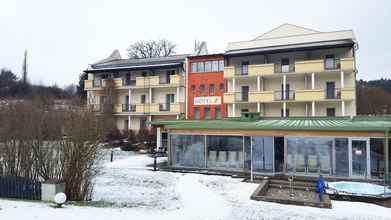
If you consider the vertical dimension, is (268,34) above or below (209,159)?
above

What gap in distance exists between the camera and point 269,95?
105 feet

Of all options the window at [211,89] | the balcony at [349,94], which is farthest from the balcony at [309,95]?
the window at [211,89]

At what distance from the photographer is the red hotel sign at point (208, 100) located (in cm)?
3547

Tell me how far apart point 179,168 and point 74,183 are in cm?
951

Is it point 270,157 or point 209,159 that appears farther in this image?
point 209,159

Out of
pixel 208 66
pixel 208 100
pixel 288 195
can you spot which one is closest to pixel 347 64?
pixel 208 66

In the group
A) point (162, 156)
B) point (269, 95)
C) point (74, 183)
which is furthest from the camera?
point (269, 95)

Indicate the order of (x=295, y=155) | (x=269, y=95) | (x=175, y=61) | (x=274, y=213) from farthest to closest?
(x=175, y=61) → (x=269, y=95) → (x=295, y=155) → (x=274, y=213)

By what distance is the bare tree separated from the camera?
5966 centimetres

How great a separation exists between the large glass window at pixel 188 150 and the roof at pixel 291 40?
49.8ft

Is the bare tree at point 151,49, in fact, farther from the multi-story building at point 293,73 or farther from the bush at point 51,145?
the bush at point 51,145

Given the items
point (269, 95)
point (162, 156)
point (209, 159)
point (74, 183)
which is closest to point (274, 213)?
point (74, 183)

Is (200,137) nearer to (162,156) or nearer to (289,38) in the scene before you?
(162,156)

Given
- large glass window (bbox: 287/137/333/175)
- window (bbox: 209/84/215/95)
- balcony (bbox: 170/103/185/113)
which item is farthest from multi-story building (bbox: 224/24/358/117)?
large glass window (bbox: 287/137/333/175)
